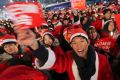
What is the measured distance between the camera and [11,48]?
437cm

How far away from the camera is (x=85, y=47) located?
3262mm

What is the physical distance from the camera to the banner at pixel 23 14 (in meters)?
2.57

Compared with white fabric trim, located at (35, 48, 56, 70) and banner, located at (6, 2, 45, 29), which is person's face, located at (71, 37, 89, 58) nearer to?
white fabric trim, located at (35, 48, 56, 70)

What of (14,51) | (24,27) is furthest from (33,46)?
(14,51)

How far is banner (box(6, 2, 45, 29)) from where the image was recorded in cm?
257

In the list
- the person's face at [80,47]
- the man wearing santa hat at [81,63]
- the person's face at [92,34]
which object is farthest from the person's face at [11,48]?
the person's face at [92,34]

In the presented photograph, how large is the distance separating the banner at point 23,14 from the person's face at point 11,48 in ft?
5.41

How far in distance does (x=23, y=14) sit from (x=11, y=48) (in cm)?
183

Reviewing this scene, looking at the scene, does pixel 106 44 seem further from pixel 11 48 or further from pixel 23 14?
pixel 23 14

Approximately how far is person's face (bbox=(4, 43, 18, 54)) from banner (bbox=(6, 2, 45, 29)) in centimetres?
Answer: 165

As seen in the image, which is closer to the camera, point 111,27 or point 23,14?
point 23,14

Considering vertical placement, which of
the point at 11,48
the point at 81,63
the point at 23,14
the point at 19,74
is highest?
the point at 23,14

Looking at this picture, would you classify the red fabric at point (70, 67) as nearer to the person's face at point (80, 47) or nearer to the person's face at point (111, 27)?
the person's face at point (80, 47)

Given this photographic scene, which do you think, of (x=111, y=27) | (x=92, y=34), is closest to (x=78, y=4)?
(x=92, y=34)
